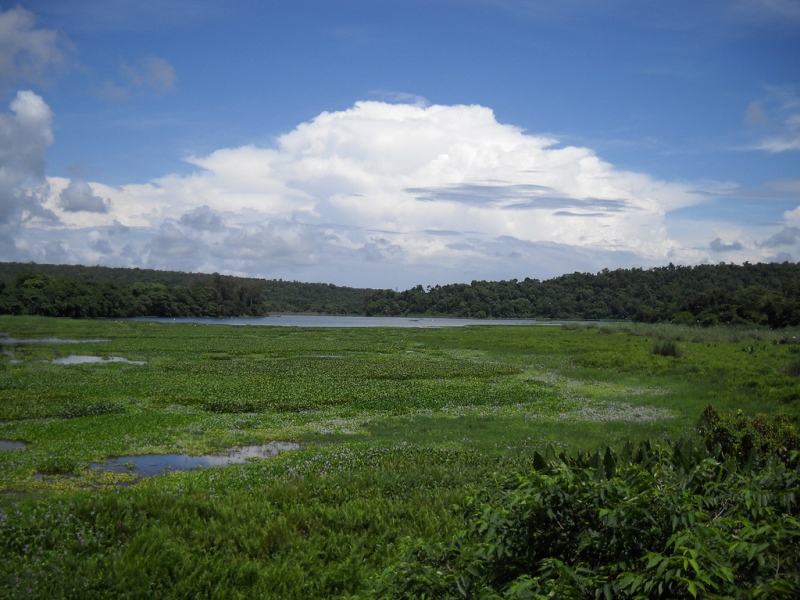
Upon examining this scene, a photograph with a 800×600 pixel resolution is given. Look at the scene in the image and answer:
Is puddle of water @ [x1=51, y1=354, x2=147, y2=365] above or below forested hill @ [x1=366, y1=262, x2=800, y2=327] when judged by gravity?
below

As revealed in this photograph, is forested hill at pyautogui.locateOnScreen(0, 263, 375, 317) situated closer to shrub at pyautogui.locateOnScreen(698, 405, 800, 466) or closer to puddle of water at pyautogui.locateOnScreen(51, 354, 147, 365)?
puddle of water at pyautogui.locateOnScreen(51, 354, 147, 365)

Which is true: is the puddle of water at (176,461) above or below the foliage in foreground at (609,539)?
below

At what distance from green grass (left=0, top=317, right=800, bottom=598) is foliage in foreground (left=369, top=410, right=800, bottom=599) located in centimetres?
102

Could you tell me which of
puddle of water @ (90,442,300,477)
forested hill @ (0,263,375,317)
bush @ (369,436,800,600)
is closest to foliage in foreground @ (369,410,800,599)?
bush @ (369,436,800,600)

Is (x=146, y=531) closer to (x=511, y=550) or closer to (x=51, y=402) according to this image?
(x=511, y=550)

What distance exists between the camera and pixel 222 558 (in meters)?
7.42

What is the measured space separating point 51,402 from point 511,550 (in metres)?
21.0

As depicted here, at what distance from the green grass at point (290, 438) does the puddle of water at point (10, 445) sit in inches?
13.5

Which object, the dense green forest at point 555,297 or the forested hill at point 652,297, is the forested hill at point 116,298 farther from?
the forested hill at point 652,297

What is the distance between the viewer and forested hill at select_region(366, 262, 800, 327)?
7475 centimetres

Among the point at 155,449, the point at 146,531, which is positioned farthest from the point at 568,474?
the point at 155,449

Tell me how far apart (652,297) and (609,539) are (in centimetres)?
15633

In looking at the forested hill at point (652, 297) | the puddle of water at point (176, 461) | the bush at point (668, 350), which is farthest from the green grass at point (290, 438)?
the forested hill at point (652, 297)

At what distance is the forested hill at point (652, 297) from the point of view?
74750mm
